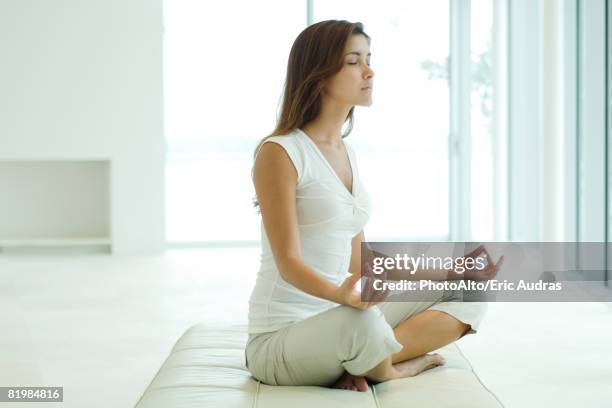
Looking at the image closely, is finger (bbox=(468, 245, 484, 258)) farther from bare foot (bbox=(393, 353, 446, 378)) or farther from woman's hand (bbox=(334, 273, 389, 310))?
woman's hand (bbox=(334, 273, 389, 310))

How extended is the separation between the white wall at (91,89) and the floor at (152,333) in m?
1.04

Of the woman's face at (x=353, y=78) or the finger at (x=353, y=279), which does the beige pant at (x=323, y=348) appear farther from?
the woman's face at (x=353, y=78)

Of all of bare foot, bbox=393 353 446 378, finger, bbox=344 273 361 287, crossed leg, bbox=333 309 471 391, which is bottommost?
bare foot, bbox=393 353 446 378

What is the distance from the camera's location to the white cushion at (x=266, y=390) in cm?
226

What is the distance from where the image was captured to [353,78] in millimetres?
2451

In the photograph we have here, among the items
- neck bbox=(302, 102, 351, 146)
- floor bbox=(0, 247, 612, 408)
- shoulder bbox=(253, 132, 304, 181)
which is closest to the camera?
shoulder bbox=(253, 132, 304, 181)

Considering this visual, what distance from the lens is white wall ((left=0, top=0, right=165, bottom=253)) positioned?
23.7 feet

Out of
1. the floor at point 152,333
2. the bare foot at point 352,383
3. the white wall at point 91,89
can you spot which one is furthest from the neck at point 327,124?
the white wall at point 91,89

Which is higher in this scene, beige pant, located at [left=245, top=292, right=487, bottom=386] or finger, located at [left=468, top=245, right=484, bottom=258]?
finger, located at [left=468, top=245, right=484, bottom=258]

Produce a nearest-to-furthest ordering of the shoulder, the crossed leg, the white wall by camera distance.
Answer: the shoulder → the crossed leg → the white wall

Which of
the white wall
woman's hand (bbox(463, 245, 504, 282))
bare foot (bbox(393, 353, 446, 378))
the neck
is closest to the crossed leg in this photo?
bare foot (bbox(393, 353, 446, 378))

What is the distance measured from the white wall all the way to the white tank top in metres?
5.09

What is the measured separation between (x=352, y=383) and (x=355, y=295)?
1.10 ft

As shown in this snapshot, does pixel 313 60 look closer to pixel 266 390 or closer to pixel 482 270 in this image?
pixel 482 270
